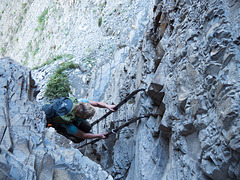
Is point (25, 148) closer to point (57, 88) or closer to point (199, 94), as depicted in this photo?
point (199, 94)

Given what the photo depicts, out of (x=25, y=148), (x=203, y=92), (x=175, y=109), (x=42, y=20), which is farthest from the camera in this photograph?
(x=42, y=20)

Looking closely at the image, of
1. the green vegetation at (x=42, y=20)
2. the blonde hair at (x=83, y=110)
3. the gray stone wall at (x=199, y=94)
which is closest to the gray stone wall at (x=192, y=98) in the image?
the gray stone wall at (x=199, y=94)

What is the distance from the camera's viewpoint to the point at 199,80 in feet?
8.80

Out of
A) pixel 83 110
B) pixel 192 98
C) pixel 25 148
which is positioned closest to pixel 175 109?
pixel 192 98

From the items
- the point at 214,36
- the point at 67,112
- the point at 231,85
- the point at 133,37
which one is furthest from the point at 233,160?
the point at 133,37

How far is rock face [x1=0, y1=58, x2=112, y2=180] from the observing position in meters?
2.12

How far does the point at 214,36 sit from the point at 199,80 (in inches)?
20.4

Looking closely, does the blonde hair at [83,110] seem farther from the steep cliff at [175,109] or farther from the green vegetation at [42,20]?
the green vegetation at [42,20]

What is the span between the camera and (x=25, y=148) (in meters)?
2.45

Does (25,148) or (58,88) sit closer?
(25,148)

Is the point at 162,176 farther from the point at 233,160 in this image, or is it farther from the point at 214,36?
the point at 214,36

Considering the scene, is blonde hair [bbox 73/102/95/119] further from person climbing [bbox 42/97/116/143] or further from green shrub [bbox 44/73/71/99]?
green shrub [bbox 44/73/71/99]

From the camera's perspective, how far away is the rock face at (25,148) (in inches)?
83.5

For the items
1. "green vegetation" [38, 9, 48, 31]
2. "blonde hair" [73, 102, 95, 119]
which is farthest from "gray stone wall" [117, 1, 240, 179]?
"green vegetation" [38, 9, 48, 31]
